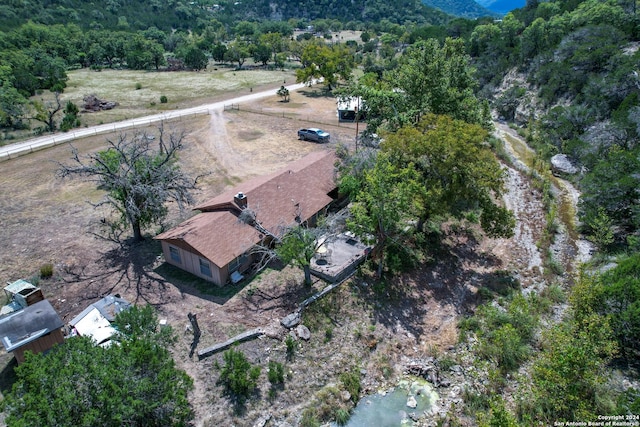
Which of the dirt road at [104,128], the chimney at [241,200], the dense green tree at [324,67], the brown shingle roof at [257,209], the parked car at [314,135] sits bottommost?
the dirt road at [104,128]

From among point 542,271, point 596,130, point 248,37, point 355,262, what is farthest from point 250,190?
point 248,37

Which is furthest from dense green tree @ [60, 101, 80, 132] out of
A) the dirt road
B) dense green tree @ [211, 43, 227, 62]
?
dense green tree @ [211, 43, 227, 62]

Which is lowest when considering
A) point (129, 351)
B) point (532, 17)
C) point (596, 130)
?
point (129, 351)

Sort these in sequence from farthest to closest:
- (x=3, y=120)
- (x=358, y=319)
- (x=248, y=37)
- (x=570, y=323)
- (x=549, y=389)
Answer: (x=248, y=37), (x=3, y=120), (x=358, y=319), (x=570, y=323), (x=549, y=389)

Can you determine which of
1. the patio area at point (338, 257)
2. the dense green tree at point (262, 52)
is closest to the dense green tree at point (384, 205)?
the patio area at point (338, 257)

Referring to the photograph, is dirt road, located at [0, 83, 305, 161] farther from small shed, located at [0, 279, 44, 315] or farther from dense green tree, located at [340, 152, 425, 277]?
dense green tree, located at [340, 152, 425, 277]

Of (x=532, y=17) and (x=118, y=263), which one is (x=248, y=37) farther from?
(x=118, y=263)

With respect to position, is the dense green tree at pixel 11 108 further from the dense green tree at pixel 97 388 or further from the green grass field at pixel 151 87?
the dense green tree at pixel 97 388
